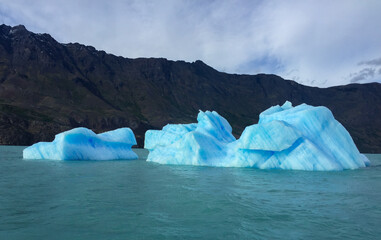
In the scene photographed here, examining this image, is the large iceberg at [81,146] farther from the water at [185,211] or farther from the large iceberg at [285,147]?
the water at [185,211]

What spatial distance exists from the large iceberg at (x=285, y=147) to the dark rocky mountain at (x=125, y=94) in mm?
62059

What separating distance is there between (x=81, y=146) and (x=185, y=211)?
1926 centimetres

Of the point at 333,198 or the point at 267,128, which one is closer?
the point at 333,198

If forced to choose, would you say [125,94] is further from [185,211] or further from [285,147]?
[185,211]

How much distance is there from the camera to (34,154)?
2469 centimetres

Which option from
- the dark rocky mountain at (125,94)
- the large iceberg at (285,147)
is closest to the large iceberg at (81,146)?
the large iceberg at (285,147)

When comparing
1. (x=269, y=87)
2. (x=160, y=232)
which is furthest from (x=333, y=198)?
(x=269, y=87)

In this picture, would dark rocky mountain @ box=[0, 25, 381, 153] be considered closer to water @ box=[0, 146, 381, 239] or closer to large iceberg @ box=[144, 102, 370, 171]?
large iceberg @ box=[144, 102, 370, 171]

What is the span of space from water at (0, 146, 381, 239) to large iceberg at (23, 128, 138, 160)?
12943 mm

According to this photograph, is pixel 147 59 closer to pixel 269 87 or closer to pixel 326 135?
pixel 269 87

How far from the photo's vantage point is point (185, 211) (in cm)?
686

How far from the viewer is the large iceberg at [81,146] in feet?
75.8

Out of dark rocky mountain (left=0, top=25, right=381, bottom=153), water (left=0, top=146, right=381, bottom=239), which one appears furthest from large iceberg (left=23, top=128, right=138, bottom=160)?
dark rocky mountain (left=0, top=25, right=381, bottom=153)

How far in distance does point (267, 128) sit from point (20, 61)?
455 ft
